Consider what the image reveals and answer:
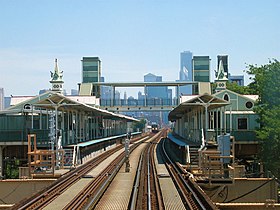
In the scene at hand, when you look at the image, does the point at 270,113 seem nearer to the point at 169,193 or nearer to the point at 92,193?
the point at 169,193

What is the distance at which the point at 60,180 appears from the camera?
20.8 metres

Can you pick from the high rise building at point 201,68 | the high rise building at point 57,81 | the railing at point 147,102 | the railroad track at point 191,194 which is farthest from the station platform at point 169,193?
the high rise building at point 201,68

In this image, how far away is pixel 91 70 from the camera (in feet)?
252

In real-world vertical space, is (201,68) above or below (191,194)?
above

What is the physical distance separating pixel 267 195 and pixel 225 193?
2080mm

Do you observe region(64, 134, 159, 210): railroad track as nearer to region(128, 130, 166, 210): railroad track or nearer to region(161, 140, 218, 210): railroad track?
region(128, 130, 166, 210): railroad track

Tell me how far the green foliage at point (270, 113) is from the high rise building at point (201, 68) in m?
44.7

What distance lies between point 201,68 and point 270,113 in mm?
52376

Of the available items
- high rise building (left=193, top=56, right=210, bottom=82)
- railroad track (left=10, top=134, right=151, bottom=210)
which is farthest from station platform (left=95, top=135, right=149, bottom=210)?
high rise building (left=193, top=56, right=210, bottom=82)

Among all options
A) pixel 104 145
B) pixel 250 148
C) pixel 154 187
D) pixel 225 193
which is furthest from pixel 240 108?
pixel 154 187

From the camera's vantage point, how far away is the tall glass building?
7631cm

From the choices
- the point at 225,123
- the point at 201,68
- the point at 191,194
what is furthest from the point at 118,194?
the point at 201,68

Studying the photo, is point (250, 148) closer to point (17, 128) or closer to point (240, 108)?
point (240, 108)

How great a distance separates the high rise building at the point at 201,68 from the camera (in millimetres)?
77438
